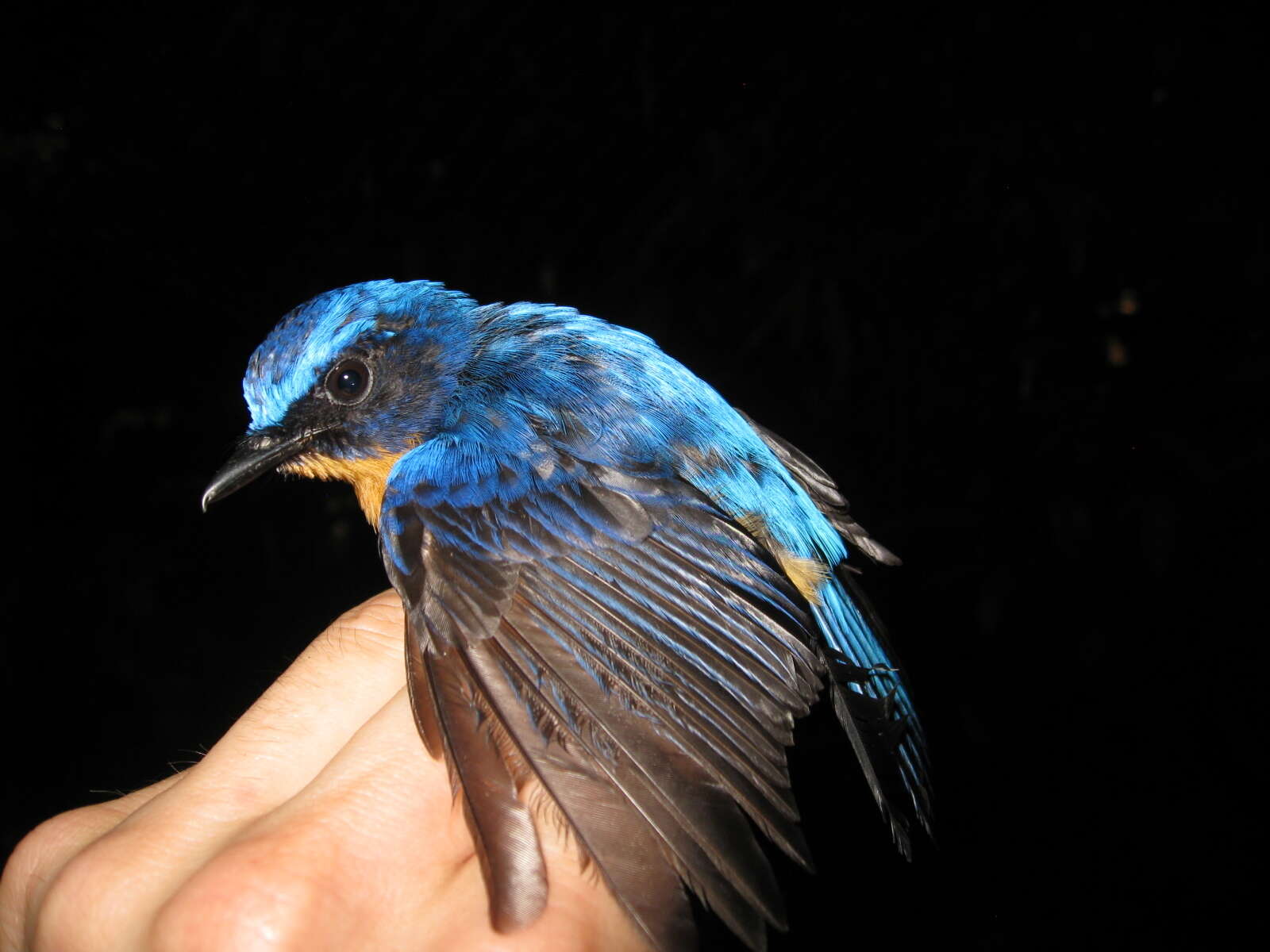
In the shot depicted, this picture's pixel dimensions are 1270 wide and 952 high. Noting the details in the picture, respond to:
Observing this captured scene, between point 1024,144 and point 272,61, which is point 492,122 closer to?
point 272,61

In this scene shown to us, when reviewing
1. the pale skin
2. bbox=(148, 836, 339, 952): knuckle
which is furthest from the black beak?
bbox=(148, 836, 339, 952): knuckle

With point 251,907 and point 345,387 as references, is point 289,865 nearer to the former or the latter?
point 251,907

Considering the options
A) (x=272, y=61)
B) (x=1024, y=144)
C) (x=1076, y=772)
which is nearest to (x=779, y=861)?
(x=1076, y=772)

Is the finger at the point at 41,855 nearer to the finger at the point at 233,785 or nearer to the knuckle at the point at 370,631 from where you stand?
the finger at the point at 233,785

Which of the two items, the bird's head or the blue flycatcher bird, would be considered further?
the bird's head

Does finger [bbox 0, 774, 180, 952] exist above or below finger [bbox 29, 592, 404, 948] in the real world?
below

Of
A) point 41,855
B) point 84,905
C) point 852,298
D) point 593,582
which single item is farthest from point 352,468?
point 852,298

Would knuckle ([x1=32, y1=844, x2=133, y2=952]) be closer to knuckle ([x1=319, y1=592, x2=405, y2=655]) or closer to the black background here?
knuckle ([x1=319, y1=592, x2=405, y2=655])
